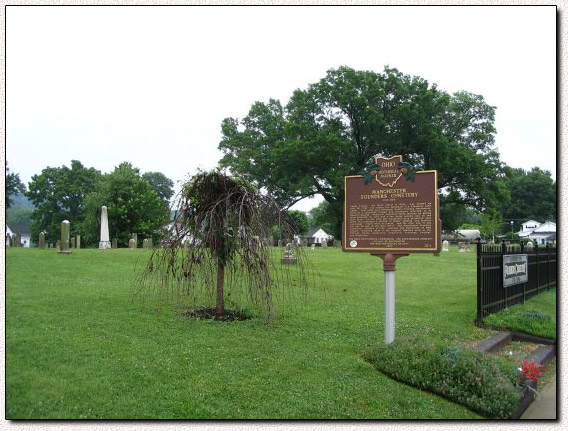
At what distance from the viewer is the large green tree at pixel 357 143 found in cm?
3122

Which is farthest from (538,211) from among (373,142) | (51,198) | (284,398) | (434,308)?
(284,398)

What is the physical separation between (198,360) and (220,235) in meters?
2.60

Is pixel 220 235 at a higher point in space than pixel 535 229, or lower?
higher

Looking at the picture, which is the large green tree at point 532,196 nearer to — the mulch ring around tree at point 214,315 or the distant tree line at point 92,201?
the distant tree line at point 92,201

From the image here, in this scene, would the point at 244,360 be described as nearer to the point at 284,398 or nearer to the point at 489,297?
the point at 284,398

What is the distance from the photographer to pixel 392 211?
290 inches

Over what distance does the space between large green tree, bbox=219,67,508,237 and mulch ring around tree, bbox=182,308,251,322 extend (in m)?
21.1

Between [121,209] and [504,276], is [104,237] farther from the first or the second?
[504,276]

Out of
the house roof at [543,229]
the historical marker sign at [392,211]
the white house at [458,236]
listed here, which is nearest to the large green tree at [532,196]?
the house roof at [543,229]

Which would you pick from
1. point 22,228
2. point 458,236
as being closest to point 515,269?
point 458,236

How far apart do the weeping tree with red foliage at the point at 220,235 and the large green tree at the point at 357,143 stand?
21.4 metres

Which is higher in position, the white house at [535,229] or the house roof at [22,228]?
the white house at [535,229]

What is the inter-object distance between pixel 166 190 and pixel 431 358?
203 ft

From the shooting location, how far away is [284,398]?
5438 millimetres
